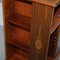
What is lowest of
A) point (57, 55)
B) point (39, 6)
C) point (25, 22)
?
point (57, 55)

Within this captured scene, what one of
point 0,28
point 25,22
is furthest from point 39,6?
point 0,28

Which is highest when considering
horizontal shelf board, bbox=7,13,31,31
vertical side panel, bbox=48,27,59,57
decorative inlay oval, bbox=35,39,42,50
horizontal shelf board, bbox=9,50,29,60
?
horizontal shelf board, bbox=7,13,31,31

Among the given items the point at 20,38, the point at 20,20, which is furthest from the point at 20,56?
the point at 20,20

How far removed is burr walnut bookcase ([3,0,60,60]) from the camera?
128cm

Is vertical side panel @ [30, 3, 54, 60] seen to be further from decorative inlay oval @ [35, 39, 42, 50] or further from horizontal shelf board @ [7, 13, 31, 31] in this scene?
horizontal shelf board @ [7, 13, 31, 31]

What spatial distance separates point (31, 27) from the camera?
1412mm

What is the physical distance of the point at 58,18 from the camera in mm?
1612

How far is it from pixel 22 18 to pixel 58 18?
0.41m

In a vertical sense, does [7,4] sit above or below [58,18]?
above

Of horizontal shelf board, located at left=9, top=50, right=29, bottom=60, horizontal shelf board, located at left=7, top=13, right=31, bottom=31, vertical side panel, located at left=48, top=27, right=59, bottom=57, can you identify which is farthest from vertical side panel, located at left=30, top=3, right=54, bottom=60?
vertical side panel, located at left=48, top=27, right=59, bottom=57

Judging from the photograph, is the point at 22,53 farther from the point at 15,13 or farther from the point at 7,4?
the point at 7,4

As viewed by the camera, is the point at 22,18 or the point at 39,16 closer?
the point at 39,16

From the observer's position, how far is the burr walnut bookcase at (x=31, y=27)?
1.28 metres

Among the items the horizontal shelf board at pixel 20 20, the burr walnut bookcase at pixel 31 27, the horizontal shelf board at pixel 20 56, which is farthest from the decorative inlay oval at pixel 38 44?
the horizontal shelf board at pixel 20 56
